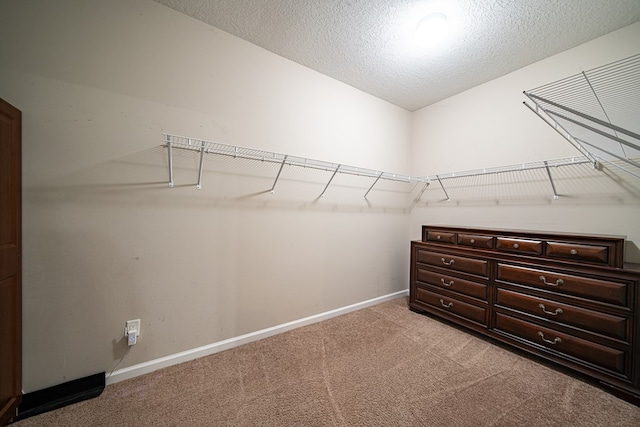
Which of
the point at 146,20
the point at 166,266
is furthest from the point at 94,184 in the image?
the point at 146,20

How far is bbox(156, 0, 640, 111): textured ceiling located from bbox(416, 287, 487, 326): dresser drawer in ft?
7.00

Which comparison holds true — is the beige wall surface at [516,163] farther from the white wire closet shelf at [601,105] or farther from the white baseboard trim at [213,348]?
the white baseboard trim at [213,348]

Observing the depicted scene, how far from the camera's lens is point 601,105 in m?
1.26

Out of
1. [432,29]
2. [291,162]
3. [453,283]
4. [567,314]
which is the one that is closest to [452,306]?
[453,283]

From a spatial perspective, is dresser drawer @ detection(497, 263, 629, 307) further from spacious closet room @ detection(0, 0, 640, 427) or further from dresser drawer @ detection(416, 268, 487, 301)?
dresser drawer @ detection(416, 268, 487, 301)

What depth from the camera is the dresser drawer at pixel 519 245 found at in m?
1.62

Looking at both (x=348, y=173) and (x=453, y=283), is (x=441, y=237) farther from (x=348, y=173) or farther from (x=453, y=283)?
(x=348, y=173)

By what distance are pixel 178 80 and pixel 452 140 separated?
8.82ft

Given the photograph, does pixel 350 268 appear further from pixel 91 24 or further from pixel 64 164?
pixel 91 24

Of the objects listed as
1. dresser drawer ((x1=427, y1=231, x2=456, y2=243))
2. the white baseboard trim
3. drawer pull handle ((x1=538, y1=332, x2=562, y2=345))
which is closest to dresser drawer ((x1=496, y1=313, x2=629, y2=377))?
drawer pull handle ((x1=538, y1=332, x2=562, y2=345))

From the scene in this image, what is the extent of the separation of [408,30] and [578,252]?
1.92m

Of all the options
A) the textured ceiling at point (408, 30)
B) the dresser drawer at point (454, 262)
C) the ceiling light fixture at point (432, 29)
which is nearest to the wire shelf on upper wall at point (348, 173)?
the dresser drawer at point (454, 262)

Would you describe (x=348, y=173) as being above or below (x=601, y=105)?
below

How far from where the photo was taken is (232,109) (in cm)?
172
